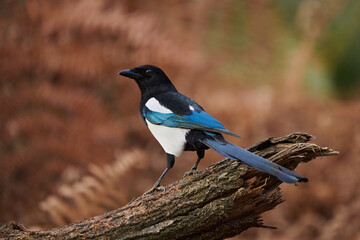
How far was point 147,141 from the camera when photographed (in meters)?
3.62

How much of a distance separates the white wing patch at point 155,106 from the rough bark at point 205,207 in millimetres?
286

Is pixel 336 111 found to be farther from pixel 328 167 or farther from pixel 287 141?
pixel 287 141

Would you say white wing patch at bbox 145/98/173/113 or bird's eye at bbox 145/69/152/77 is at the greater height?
bird's eye at bbox 145/69/152/77

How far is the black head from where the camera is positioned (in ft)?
5.48

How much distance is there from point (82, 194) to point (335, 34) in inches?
109

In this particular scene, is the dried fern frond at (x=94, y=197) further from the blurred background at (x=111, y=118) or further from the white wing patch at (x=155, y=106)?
the white wing patch at (x=155, y=106)

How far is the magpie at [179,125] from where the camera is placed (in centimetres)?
124

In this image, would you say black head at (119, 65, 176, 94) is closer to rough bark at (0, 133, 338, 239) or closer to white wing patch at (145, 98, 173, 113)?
white wing patch at (145, 98, 173, 113)

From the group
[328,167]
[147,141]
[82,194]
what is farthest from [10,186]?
[328,167]

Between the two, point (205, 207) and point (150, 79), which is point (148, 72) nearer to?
point (150, 79)

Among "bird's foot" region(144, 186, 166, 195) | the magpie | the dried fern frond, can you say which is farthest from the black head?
the dried fern frond

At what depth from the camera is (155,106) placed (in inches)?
61.6

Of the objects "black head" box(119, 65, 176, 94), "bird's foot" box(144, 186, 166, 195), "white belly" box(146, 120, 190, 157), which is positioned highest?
"black head" box(119, 65, 176, 94)

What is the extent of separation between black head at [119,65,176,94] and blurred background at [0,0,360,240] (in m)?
0.91
